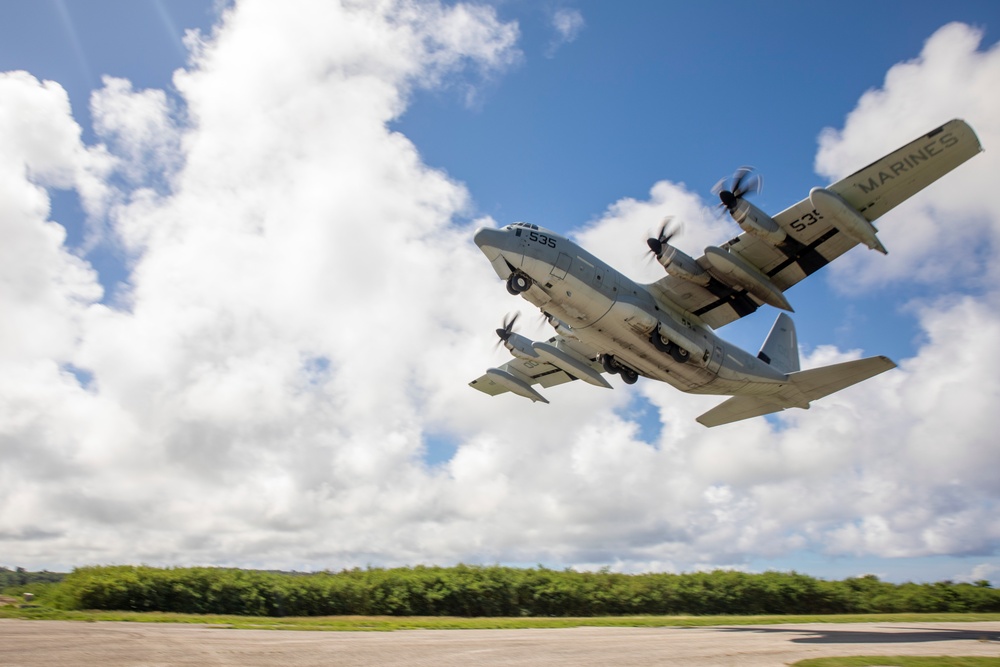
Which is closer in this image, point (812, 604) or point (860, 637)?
point (860, 637)

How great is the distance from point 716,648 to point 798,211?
50.5ft

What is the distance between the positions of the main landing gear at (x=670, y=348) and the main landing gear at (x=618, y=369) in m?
2.70

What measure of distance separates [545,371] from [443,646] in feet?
65.5

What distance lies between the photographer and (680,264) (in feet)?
80.5

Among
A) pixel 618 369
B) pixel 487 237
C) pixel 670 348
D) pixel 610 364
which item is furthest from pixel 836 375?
pixel 487 237

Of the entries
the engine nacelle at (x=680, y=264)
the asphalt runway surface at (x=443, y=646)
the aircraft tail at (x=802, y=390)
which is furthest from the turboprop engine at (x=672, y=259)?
the asphalt runway surface at (x=443, y=646)

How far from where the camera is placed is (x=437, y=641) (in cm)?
1411

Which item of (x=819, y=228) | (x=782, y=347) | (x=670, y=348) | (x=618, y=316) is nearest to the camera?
(x=819, y=228)

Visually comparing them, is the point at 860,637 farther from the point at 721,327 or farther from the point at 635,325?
the point at 721,327

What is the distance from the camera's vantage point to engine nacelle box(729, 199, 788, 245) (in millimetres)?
22688

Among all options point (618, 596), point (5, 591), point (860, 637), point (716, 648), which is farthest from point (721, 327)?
point (5, 591)

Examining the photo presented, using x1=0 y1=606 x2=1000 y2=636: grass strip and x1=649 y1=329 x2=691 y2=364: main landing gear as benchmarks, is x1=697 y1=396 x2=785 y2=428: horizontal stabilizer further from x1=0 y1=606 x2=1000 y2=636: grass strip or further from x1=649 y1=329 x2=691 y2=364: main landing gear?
x1=0 y1=606 x2=1000 y2=636: grass strip

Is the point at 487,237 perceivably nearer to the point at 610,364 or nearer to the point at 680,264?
the point at 680,264

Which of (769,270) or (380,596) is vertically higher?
(769,270)
